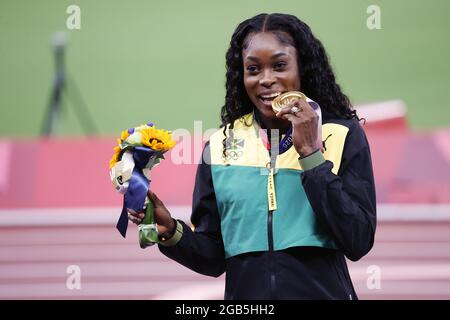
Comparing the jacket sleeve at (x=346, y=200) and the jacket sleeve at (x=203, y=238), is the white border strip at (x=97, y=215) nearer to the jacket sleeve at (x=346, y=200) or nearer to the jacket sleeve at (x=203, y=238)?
the jacket sleeve at (x=203, y=238)

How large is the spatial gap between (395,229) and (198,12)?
1220mm

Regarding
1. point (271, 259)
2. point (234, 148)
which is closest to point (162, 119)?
point (234, 148)

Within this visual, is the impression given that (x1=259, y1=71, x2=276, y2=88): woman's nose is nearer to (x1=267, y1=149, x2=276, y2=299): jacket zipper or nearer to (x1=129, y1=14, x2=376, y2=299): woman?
(x1=129, y1=14, x2=376, y2=299): woman

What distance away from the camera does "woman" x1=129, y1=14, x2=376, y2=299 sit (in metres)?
1.78

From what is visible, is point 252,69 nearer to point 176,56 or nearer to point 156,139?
point 156,139

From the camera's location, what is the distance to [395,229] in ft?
11.8

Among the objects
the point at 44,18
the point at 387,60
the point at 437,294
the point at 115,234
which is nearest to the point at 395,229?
the point at 437,294

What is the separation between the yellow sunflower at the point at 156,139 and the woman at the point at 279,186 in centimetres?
12

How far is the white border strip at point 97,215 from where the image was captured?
11.6 feet

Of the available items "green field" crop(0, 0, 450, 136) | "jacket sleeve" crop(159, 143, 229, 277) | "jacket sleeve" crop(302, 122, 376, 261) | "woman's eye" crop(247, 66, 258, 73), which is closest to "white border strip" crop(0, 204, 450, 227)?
"green field" crop(0, 0, 450, 136)

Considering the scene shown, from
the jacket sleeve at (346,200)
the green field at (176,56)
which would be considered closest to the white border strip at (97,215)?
the green field at (176,56)
